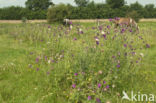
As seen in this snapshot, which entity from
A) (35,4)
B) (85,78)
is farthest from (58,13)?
(35,4)

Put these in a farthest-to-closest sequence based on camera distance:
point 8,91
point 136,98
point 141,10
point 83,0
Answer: point 83,0
point 141,10
point 8,91
point 136,98

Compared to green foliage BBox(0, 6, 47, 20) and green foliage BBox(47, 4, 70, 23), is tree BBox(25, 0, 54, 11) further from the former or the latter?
green foliage BBox(47, 4, 70, 23)

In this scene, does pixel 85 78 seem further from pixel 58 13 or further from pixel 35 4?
pixel 35 4

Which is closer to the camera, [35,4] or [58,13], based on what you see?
[58,13]

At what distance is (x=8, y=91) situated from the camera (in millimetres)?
2977

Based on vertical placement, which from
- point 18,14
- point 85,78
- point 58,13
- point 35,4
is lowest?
point 85,78

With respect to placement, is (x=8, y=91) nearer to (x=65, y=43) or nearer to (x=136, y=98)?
(x=65, y=43)

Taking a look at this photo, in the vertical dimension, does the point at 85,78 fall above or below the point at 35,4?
below

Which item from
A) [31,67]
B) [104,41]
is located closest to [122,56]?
[104,41]

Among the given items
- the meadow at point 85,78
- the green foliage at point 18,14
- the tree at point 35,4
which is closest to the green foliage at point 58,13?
the green foliage at point 18,14

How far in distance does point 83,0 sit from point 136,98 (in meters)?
54.3

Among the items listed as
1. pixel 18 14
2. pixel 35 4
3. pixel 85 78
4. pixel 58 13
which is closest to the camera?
pixel 85 78

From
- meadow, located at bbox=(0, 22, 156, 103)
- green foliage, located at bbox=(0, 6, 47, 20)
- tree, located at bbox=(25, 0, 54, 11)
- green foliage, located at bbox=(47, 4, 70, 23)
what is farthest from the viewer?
tree, located at bbox=(25, 0, 54, 11)

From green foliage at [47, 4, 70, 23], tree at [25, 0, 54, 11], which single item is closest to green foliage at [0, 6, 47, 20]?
tree at [25, 0, 54, 11]
